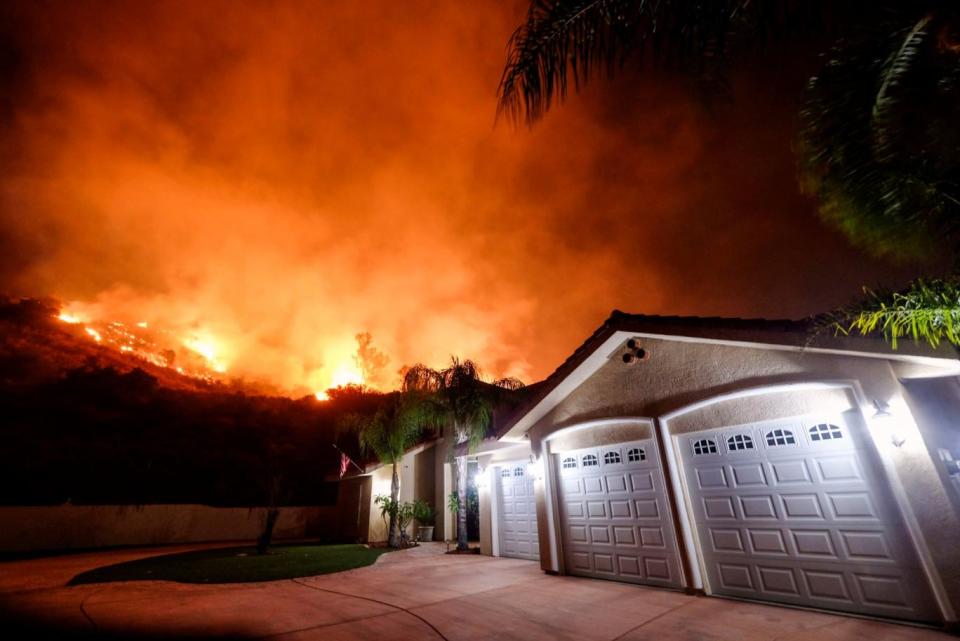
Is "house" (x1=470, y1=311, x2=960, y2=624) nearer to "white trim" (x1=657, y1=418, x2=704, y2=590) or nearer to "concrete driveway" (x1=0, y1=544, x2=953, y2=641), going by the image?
"white trim" (x1=657, y1=418, x2=704, y2=590)

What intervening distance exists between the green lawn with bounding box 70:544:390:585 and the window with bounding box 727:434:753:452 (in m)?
9.67

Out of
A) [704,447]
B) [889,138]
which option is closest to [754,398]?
[704,447]

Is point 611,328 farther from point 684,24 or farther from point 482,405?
point 482,405

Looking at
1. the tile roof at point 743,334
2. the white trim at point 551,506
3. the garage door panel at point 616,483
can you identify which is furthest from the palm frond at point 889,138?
the white trim at point 551,506

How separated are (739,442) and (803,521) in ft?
4.36

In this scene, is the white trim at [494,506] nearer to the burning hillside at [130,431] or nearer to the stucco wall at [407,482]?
the stucco wall at [407,482]

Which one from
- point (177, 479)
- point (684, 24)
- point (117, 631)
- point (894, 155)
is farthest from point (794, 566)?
point (177, 479)

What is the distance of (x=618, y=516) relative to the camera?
8141mm

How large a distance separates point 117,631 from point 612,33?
29.9 feet

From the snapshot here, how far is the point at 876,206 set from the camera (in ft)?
15.6

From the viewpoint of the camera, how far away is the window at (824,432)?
19.2 feet

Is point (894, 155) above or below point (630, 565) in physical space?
above

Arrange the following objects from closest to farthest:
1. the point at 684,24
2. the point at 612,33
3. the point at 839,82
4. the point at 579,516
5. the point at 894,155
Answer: the point at 684,24, the point at 612,33, the point at 839,82, the point at 894,155, the point at 579,516

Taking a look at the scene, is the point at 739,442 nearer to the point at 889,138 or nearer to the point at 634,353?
the point at 634,353
